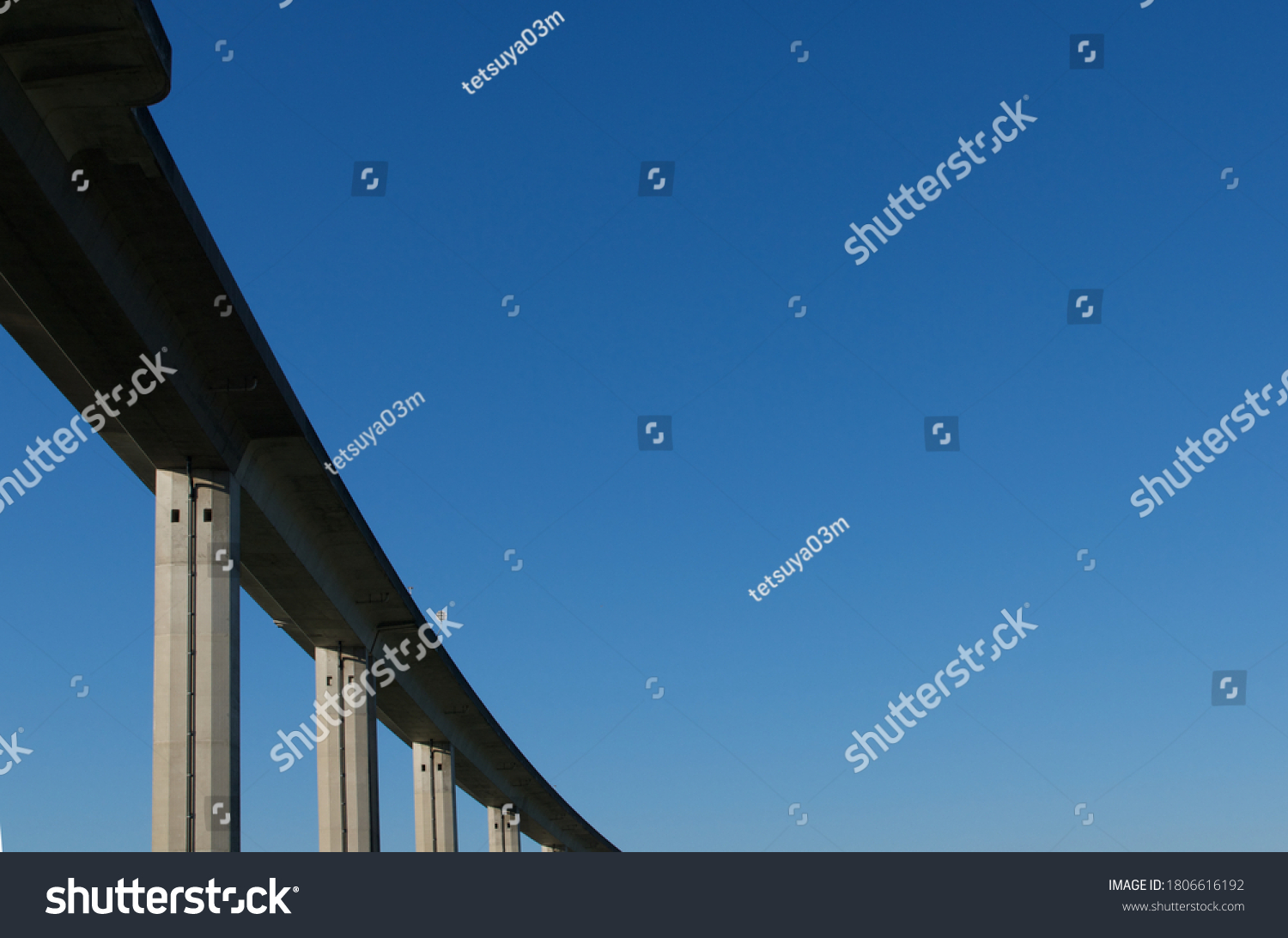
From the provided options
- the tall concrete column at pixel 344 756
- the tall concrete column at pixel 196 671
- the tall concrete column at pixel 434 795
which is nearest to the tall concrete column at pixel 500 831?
the tall concrete column at pixel 434 795

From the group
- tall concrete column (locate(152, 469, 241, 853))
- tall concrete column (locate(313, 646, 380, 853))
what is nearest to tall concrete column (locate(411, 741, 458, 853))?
tall concrete column (locate(313, 646, 380, 853))

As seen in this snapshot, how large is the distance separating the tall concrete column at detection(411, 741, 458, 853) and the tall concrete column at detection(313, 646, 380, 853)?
1511cm

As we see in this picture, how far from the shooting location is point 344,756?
42.4m

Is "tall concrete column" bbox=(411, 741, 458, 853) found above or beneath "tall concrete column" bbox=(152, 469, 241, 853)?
above

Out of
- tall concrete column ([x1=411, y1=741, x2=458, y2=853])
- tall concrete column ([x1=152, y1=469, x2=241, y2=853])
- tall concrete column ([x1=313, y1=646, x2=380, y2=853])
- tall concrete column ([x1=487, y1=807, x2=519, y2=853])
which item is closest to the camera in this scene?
tall concrete column ([x1=152, y1=469, x2=241, y2=853])

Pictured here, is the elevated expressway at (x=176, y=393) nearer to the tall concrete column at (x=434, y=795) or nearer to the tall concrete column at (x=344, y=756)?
the tall concrete column at (x=344, y=756)

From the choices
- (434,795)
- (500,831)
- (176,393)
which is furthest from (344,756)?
(500,831)

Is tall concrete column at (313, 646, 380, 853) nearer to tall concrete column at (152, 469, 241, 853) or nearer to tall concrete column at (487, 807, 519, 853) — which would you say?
tall concrete column at (152, 469, 241, 853)

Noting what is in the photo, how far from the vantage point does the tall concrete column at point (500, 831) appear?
81438mm

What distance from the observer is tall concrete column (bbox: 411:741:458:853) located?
190 ft

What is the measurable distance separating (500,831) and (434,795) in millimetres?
24503

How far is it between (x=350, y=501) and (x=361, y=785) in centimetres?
1276

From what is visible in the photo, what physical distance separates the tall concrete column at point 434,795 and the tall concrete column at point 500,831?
73.6 feet
